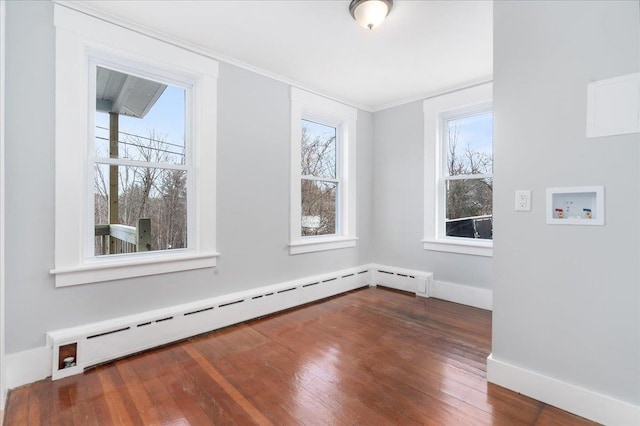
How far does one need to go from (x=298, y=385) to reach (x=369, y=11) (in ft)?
8.58

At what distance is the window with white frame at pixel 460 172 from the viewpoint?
11.7 ft

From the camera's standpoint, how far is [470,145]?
3.72m

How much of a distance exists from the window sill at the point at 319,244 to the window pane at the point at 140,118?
5.08 feet

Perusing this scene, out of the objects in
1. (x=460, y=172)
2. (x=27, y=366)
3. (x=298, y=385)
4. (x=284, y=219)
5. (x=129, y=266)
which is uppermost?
(x=460, y=172)

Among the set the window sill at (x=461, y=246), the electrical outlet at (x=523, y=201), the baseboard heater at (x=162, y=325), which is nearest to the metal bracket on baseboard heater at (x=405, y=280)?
the window sill at (x=461, y=246)

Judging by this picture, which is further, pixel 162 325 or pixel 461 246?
pixel 461 246

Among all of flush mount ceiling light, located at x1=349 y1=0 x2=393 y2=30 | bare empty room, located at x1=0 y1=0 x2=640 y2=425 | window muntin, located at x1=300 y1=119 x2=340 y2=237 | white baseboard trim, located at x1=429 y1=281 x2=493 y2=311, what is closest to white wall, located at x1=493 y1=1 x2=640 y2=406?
bare empty room, located at x1=0 y1=0 x2=640 y2=425

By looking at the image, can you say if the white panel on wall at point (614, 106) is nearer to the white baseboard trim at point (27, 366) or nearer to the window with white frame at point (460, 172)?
the window with white frame at point (460, 172)

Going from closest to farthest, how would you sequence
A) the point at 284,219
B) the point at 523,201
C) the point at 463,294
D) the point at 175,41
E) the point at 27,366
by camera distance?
the point at 523,201 < the point at 27,366 < the point at 175,41 < the point at 284,219 < the point at 463,294

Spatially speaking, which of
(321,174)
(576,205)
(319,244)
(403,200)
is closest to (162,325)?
(319,244)

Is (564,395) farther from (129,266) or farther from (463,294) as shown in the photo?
(129,266)

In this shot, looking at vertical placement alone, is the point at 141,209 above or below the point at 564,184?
below

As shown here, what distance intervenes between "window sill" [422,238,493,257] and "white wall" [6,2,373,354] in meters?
1.16

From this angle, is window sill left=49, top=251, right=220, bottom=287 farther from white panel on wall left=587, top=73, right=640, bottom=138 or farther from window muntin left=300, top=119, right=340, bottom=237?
white panel on wall left=587, top=73, right=640, bottom=138
